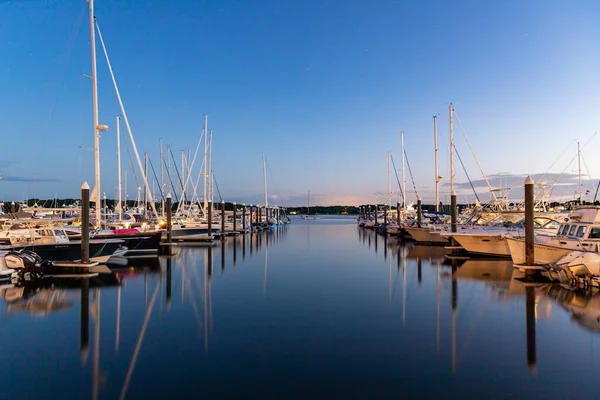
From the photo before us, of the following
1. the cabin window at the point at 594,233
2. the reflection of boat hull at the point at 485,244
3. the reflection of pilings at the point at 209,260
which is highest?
the cabin window at the point at 594,233

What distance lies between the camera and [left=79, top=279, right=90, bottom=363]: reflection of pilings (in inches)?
345

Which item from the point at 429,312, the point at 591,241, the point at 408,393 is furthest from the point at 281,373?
the point at 591,241

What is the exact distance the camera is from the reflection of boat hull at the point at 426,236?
3448cm

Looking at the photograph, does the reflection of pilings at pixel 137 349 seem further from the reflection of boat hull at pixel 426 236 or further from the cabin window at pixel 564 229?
the reflection of boat hull at pixel 426 236

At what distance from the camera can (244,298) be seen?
13969 mm

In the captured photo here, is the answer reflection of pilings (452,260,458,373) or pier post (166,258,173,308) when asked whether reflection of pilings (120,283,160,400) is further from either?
reflection of pilings (452,260,458,373)

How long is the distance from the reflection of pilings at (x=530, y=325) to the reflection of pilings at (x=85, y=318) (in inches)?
326

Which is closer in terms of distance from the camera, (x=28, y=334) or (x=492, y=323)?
(x=28, y=334)

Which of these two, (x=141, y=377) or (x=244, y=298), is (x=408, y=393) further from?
(x=244, y=298)

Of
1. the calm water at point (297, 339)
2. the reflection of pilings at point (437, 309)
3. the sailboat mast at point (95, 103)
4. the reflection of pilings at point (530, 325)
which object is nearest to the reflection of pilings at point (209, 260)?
the calm water at point (297, 339)

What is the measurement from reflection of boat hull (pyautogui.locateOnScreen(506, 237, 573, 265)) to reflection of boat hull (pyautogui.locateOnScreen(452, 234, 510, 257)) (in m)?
4.87

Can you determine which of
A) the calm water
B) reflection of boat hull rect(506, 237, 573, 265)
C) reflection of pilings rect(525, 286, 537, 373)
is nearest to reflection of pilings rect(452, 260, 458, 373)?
the calm water

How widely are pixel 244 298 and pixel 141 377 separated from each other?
679 centimetres

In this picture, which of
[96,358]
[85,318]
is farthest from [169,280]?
[96,358]
